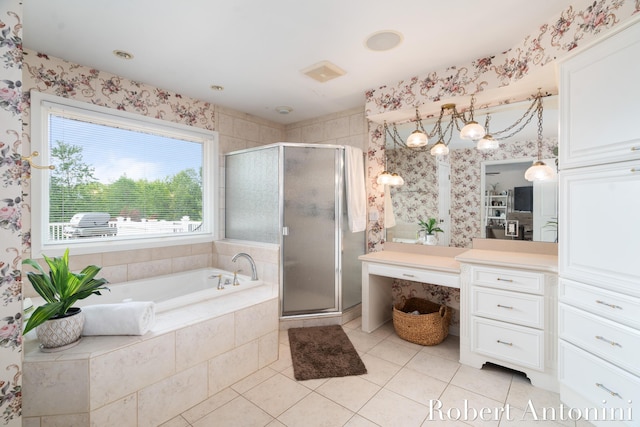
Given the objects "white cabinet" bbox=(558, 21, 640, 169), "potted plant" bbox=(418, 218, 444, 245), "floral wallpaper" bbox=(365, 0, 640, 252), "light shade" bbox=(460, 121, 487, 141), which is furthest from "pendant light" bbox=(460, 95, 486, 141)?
"potted plant" bbox=(418, 218, 444, 245)

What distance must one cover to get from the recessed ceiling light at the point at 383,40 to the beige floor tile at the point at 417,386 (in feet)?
7.77

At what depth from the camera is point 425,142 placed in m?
2.64

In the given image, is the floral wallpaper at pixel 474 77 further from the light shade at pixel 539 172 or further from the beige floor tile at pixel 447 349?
the beige floor tile at pixel 447 349

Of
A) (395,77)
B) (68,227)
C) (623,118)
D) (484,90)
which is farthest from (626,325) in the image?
(68,227)

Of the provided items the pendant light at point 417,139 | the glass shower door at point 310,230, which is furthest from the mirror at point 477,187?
the glass shower door at point 310,230

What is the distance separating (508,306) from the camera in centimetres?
199

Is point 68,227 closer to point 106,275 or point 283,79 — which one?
point 106,275

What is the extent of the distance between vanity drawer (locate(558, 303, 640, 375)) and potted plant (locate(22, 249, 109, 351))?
2602 mm

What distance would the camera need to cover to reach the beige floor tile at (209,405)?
163 cm

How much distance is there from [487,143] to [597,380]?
1690 millimetres

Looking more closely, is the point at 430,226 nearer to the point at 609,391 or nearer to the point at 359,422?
the point at 609,391

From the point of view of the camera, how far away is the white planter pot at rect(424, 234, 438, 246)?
278cm

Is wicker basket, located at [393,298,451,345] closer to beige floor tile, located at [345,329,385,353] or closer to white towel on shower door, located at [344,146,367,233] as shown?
beige floor tile, located at [345,329,385,353]

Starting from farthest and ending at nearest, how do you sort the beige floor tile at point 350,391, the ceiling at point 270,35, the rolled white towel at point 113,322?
the beige floor tile at point 350,391
the ceiling at point 270,35
the rolled white towel at point 113,322
